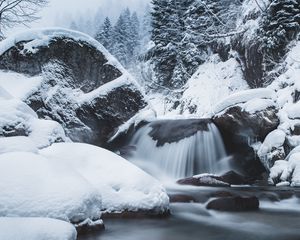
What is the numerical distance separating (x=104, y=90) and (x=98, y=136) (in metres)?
1.41

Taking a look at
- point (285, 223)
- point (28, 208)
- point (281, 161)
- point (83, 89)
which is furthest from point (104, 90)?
point (28, 208)

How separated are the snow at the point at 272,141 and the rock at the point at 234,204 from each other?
10.5ft

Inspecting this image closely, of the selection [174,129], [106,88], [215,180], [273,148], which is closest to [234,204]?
[215,180]

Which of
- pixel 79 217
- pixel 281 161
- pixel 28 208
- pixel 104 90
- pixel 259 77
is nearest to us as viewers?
pixel 28 208

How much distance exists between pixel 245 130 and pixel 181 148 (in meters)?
1.86

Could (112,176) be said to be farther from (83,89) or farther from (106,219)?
(83,89)

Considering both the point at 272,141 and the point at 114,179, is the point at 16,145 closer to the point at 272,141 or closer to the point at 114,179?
the point at 114,179

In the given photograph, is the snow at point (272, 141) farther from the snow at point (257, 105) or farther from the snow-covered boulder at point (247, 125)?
the snow at point (257, 105)

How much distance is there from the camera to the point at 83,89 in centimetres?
1191

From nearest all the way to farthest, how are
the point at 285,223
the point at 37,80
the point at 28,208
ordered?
1. the point at 28,208
2. the point at 285,223
3. the point at 37,80

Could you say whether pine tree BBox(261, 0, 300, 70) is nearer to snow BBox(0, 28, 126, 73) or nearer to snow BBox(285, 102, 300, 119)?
snow BBox(285, 102, 300, 119)

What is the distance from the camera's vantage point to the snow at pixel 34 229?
9.29 feet

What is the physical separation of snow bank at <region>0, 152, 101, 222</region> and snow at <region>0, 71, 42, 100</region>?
6.16 metres

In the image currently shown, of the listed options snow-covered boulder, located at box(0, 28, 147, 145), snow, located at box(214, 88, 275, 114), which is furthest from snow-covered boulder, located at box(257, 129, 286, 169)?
snow-covered boulder, located at box(0, 28, 147, 145)
